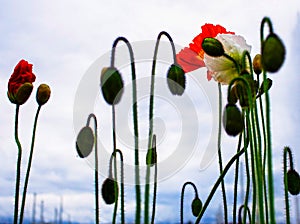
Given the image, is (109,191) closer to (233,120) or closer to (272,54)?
(233,120)

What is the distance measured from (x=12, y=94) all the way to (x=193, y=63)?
0.54 metres

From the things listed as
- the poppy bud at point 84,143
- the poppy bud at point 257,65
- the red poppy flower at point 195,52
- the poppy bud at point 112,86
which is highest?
the red poppy flower at point 195,52

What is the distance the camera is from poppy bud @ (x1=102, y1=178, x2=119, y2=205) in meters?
1.25

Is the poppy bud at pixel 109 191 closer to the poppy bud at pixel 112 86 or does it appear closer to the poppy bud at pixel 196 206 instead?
the poppy bud at pixel 112 86

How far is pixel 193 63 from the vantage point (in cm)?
162

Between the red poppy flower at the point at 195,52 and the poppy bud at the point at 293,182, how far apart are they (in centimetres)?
43

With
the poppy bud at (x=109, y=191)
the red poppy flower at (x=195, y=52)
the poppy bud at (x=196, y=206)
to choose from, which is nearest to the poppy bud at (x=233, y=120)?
the poppy bud at (x=109, y=191)

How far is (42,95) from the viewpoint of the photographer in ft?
5.27

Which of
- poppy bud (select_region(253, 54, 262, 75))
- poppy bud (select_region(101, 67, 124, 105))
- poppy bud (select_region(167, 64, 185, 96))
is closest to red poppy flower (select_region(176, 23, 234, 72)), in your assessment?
poppy bud (select_region(253, 54, 262, 75))

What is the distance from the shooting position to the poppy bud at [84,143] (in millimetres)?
1307

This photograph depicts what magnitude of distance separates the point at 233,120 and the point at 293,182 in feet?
1.25

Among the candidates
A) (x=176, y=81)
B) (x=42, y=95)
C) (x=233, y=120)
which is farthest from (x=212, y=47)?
(x=42, y=95)

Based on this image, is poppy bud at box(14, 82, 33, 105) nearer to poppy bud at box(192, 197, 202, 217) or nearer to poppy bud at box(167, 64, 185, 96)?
poppy bud at box(167, 64, 185, 96)

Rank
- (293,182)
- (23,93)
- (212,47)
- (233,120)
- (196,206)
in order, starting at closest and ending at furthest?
(233,120) → (212,47) → (293,182) → (23,93) → (196,206)
